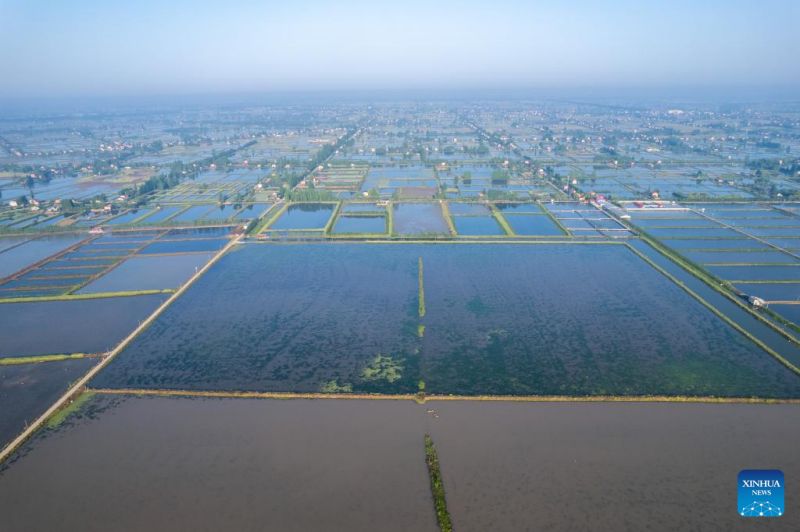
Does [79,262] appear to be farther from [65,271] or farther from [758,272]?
[758,272]

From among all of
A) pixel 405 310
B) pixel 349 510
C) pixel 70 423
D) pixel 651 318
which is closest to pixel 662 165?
pixel 651 318

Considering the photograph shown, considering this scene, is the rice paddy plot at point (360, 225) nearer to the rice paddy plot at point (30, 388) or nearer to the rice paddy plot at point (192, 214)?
the rice paddy plot at point (192, 214)

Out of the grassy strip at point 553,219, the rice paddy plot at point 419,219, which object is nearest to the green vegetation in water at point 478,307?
the rice paddy plot at point 419,219

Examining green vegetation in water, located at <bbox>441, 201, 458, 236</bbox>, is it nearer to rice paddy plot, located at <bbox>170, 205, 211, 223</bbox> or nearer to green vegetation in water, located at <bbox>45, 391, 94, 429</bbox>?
rice paddy plot, located at <bbox>170, 205, 211, 223</bbox>

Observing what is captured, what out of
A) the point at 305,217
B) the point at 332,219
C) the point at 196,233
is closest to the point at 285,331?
the point at 332,219

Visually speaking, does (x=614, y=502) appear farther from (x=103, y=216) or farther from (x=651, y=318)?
(x=103, y=216)

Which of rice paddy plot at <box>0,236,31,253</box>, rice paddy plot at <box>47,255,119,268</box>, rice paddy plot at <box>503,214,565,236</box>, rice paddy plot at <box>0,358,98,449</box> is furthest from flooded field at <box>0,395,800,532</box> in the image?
rice paddy plot at <box>0,236,31,253</box>

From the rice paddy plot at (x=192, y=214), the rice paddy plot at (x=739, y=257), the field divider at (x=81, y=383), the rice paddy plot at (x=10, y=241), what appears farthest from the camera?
the rice paddy plot at (x=192, y=214)
